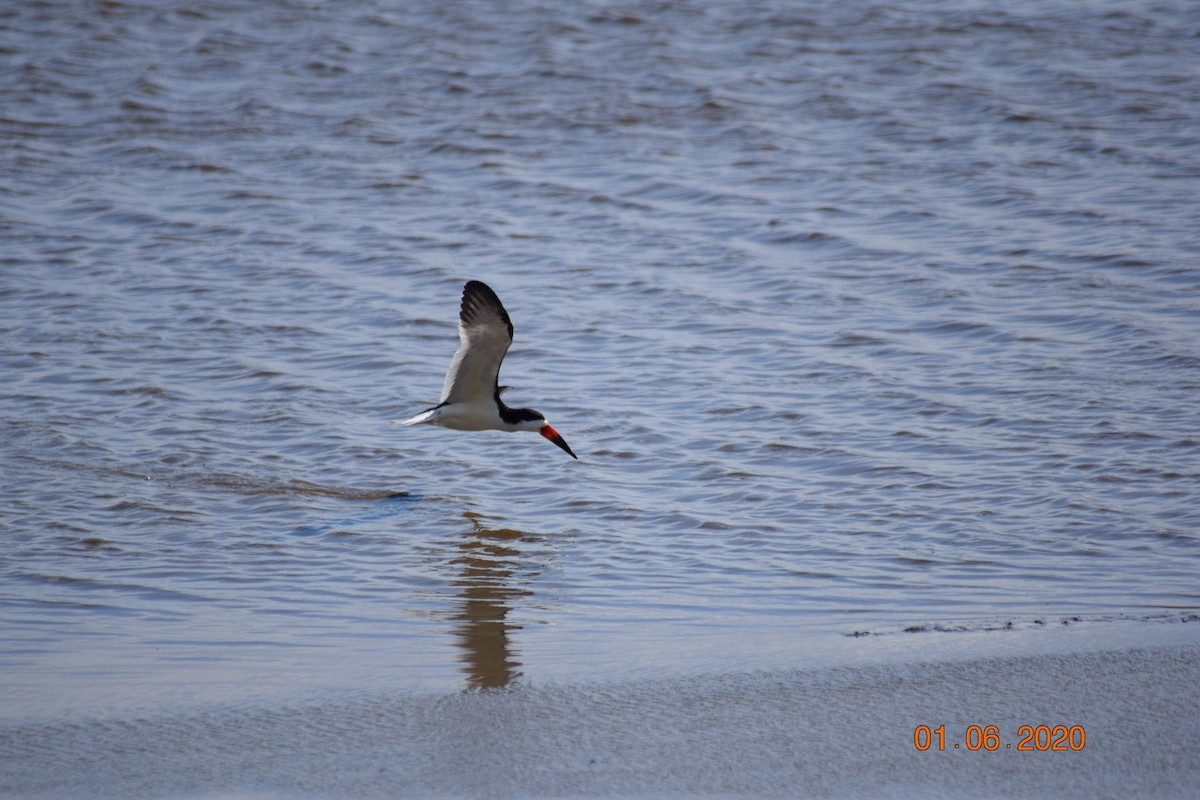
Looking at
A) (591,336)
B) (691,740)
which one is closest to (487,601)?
(691,740)

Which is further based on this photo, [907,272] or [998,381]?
[907,272]

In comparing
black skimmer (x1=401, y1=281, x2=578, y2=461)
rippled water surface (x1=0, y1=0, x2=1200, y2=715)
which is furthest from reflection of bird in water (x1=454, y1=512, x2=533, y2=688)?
black skimmer (x1=401, y1=281, x2=578, y2=461)

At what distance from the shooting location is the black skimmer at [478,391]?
266 inches

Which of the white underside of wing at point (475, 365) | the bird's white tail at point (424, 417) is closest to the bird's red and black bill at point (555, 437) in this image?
the white underside of wing at point (475, 365)

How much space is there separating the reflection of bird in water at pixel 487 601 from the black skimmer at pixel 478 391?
952mm

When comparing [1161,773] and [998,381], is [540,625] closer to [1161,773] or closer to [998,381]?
[1161,773]

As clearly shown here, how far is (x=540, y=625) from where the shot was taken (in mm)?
4711

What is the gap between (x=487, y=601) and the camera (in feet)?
16.5

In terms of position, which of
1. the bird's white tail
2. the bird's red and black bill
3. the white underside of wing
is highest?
the white underside of wing

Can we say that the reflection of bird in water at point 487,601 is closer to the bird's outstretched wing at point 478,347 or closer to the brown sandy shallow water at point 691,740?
the brown sandy shallow water at point 691,740

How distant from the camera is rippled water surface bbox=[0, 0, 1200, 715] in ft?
16.0

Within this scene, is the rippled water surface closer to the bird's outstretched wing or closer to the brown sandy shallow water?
the brown sandy shallow water

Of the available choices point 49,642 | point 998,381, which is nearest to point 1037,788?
point 49,642

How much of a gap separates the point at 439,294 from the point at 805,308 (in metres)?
2.62
